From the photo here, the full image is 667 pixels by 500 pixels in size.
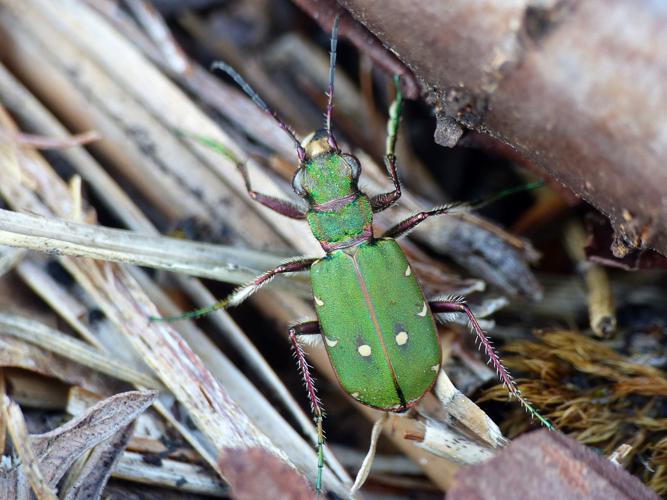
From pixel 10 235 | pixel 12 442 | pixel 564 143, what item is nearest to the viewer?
pixel 564 143

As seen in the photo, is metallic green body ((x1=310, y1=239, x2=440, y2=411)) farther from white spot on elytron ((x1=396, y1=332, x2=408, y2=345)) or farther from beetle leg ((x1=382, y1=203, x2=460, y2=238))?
beetle leg ((x1=382, y1=203, x2=460, y2=238))

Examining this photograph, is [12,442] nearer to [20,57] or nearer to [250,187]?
[250,187]

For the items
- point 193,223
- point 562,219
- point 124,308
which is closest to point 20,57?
point 193,223

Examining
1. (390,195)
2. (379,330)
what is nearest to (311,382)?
(379,330)

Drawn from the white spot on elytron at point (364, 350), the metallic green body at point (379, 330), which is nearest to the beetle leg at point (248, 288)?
the metallic green body at point (379, 330)

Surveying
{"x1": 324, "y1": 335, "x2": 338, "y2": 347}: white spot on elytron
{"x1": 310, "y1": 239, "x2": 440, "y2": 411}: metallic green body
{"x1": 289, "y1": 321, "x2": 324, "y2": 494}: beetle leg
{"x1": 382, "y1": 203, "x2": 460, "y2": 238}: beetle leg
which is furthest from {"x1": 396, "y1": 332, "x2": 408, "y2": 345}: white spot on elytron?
{"x1": 382, "y1": 203, "x2": 460, "y2": 238}: beetle leg

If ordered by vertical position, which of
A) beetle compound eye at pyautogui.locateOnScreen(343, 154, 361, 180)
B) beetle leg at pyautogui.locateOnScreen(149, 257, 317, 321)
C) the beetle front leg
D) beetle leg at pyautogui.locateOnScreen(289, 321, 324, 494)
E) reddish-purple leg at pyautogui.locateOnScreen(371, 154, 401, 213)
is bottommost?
beetle leg at pyautogui.locateOnScreen(289, 321, 324, 494)
